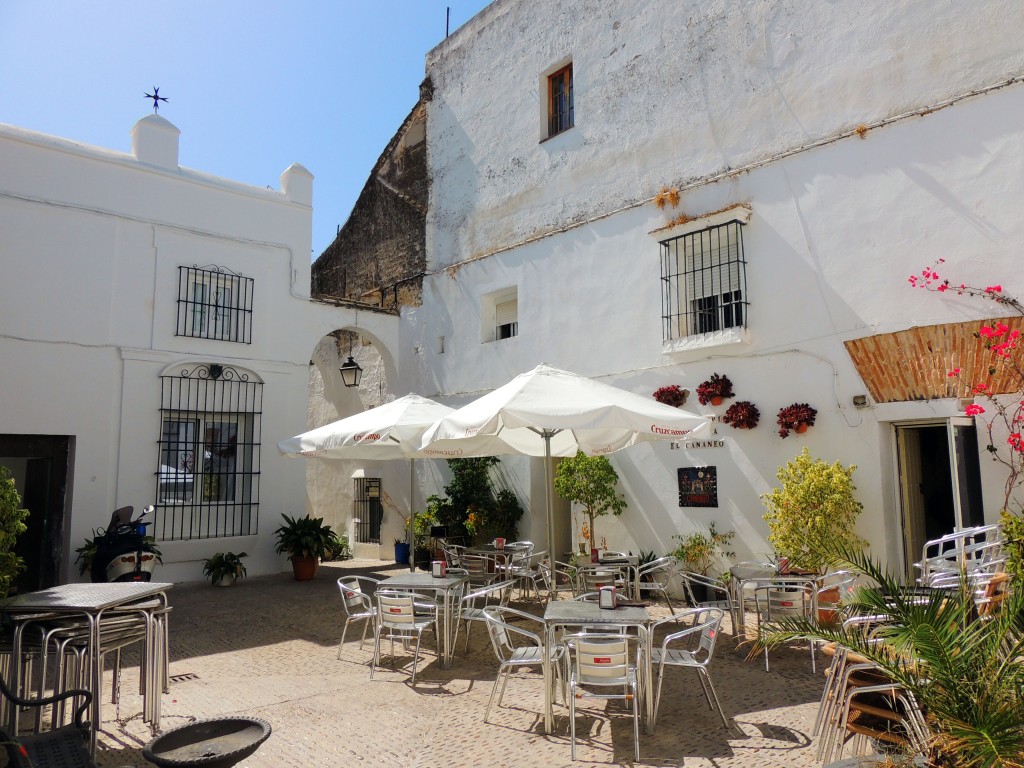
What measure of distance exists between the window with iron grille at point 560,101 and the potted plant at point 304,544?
284 inches

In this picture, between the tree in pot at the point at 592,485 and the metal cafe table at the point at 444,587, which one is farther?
the tree in pot at the point at 592,485

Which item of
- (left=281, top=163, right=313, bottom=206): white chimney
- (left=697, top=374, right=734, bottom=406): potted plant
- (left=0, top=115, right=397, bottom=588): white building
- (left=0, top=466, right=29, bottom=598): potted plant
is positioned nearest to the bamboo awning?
(left=697, top=374, right=734, bottom=406): potted plant

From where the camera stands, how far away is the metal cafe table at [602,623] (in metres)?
4.85

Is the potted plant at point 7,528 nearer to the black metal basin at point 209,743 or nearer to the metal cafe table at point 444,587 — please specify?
the black metal basin at point 209,743

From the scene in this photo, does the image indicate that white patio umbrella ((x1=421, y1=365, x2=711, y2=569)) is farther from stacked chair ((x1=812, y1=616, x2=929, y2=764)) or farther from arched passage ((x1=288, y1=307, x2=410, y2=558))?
arched passage ((x1=288, y1=307, x2=410, y2=558))

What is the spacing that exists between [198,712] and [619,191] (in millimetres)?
8377

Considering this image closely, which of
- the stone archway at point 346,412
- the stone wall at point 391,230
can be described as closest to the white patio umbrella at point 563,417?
the stone archway at point 346,412

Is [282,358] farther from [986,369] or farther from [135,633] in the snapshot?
[986,369]

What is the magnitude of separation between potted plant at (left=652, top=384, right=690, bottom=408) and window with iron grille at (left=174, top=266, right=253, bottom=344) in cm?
671

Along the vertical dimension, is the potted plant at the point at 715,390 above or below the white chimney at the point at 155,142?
below

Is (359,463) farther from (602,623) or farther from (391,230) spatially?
(602,623)

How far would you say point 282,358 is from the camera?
12734 millimetres

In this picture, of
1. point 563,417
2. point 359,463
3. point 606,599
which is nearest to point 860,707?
point 606,599

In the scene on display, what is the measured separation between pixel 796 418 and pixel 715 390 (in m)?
1.11
